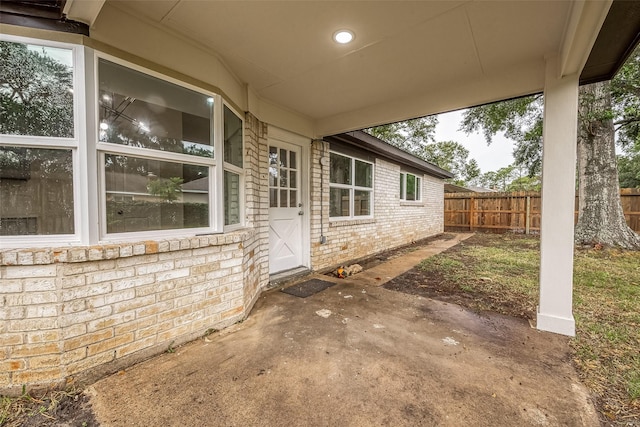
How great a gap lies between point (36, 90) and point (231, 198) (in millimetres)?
1646

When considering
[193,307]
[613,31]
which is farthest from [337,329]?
[613,31]

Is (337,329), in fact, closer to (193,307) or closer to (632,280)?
(193,307)

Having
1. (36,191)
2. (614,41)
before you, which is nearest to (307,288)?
(36,191)

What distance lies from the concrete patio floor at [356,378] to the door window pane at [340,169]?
9.96 feet

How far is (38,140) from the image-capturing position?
175cm

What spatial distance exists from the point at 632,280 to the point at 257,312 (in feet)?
19.1

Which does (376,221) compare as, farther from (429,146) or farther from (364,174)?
(429,146)

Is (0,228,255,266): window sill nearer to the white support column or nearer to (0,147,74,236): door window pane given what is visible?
(0,147,74,236): door window pane

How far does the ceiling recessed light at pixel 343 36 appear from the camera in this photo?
223 cm

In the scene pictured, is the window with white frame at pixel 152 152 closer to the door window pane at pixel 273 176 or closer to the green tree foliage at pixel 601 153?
the door window pane at pixel 273 176

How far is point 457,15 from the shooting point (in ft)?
6.64

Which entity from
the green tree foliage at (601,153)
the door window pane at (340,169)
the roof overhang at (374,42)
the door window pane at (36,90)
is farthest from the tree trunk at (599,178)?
the door window pane at (36,90)

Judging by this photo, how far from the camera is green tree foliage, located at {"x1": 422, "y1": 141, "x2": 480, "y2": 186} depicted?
→ 71.9 ft

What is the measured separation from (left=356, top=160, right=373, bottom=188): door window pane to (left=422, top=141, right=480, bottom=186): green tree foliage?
1579 centimetres
